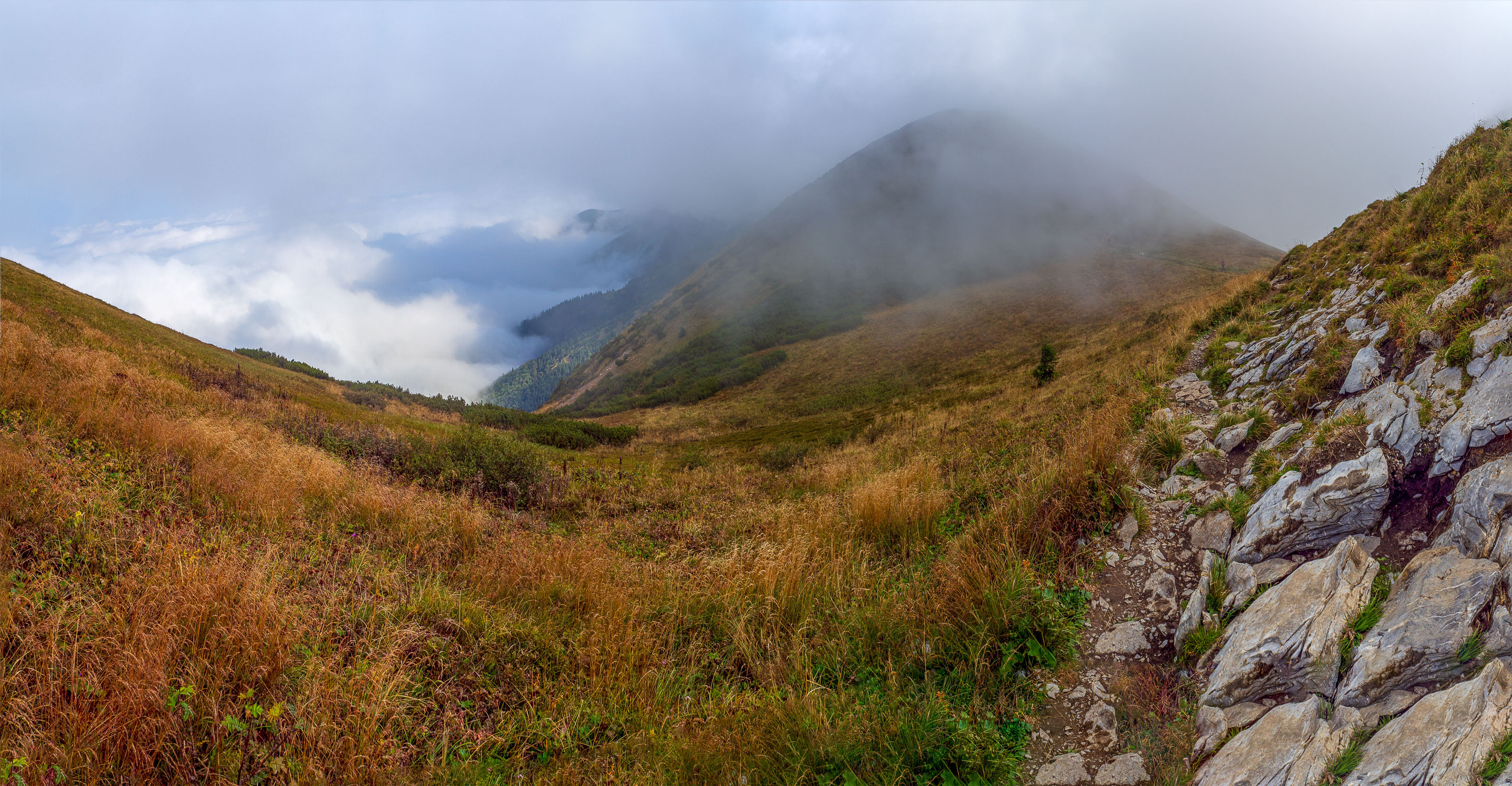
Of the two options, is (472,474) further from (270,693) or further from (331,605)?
(270,693)

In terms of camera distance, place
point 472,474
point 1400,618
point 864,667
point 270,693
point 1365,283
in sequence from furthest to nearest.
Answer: point 472,474 → point 1365,283 → point 864,667 → point 270,693 → point 1400,618

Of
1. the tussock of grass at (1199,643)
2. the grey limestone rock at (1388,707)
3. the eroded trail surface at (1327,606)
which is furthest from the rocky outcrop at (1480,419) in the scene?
the grey limestone rock at (1388,707)

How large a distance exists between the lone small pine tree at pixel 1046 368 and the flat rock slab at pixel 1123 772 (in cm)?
2578

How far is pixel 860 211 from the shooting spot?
18238 centimetres

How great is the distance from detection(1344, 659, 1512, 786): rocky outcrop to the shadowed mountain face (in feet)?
244

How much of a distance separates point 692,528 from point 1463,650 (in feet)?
26.7

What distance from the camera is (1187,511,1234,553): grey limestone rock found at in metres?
5.02

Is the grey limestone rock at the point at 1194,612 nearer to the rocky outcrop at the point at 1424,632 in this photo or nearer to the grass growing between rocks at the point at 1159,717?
the grass growing between rocks at the point at 1159,717

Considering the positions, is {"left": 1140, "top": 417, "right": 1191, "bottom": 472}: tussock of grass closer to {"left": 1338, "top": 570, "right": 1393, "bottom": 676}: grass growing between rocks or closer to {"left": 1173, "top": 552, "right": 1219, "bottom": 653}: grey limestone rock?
{"left": 1173, "top": 552, "right": 1219, "bottom": 653}: grey limestone rock

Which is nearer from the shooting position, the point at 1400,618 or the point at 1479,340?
the point at 1400,618

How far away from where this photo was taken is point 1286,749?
9.89ft

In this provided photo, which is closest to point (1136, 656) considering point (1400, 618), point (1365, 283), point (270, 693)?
point (1400, 618)

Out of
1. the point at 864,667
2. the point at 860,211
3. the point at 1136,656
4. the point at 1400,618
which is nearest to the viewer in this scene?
the point at 1400,618

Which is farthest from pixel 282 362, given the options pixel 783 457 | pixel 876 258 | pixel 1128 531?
pixel 876 258
